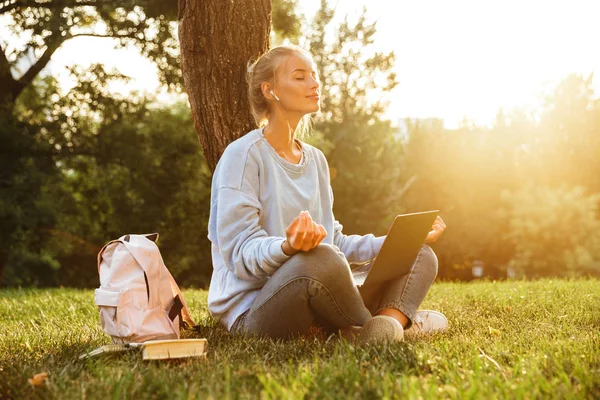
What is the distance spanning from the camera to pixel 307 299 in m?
2.99

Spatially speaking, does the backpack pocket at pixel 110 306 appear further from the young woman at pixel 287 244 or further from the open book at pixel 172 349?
the young woman at pixel 287 244

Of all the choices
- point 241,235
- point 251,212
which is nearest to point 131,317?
point 241,235

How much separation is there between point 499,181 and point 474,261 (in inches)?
164

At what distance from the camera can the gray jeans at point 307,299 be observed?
2.93m

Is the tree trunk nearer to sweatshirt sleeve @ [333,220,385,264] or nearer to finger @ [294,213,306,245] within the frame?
sweatshirt sleeve @ [333,220,385,264]

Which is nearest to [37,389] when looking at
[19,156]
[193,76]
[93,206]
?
[193,76]

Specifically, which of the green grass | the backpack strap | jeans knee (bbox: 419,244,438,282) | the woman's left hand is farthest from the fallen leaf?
the woman's left hand

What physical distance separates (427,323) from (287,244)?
1235 mm

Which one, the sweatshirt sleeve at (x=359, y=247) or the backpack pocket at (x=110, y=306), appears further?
the sweatshirt sleeve at (x=359, y=247)

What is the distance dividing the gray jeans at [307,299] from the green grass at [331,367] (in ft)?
0.37

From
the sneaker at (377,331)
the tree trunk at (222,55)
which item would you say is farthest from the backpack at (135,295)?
the tree trunk at (222,55)

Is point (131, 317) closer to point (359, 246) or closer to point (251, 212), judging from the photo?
point (251, 212)

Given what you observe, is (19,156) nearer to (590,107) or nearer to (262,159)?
(262,159)

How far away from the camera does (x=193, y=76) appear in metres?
4.45
